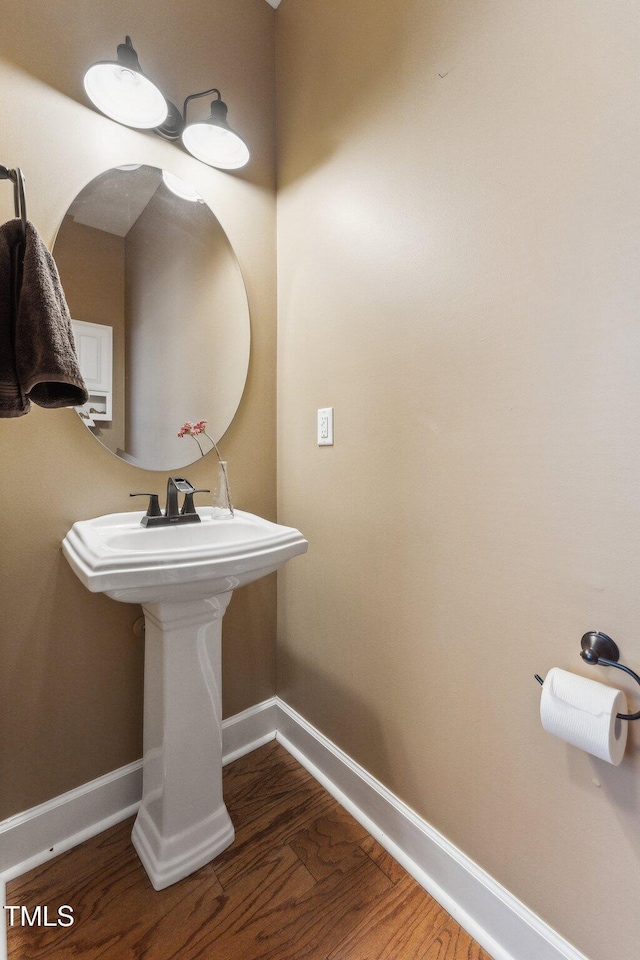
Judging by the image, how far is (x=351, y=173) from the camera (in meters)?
1.28

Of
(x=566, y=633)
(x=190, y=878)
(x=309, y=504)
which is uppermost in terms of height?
(x=309, y=504)

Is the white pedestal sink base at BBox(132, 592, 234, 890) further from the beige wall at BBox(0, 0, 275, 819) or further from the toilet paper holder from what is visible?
the toilet paper holder

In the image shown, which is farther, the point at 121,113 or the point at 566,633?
the point at 121,113

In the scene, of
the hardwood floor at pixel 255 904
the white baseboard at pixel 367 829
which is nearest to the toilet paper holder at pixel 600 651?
the white baseboard at pixel 367 829

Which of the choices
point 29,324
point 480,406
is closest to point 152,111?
point 29,324

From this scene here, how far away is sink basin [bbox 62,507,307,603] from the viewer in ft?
2.83

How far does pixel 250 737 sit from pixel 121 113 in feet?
6.73

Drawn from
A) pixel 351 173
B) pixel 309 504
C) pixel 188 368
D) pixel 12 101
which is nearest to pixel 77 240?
pixel 12 101

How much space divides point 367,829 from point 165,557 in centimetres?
104

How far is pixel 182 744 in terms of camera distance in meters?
1.12

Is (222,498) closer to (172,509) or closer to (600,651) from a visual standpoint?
(172,509)

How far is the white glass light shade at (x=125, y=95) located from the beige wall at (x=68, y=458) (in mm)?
39

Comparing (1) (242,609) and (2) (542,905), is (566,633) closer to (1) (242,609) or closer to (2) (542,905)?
(2) (542,905)

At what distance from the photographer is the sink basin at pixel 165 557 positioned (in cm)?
86
